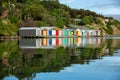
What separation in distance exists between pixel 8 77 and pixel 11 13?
81.1 m

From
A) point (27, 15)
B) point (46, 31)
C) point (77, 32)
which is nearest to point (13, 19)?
point (46, 31)

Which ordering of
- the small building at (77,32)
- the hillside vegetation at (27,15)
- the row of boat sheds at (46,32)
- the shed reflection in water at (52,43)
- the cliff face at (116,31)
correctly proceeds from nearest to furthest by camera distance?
the shed reflection in water at (52,43) < the hillside vegetation at (27,15) < the row of boat sheds at (46,32) < the small building at (77,32) < the cliff face at (116,31)

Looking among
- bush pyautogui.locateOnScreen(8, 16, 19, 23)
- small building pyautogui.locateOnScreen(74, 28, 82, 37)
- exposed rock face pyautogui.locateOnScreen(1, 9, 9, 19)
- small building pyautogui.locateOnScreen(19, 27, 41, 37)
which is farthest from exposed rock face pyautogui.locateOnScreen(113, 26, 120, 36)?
exposed rock face pyautogui.locateOnScreen(1, 9, 9, 19)

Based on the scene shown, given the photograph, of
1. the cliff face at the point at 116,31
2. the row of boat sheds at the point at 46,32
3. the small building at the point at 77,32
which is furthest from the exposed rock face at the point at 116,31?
the small building at the point at 77,32

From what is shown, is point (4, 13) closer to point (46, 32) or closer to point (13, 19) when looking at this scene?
point (13, 19)

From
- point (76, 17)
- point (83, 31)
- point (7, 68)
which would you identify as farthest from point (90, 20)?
point (7, 68)

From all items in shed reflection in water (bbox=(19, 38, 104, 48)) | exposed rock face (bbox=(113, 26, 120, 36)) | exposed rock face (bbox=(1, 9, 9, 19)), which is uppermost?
exposed rock face (bbox=(1, 9, 9, 19))

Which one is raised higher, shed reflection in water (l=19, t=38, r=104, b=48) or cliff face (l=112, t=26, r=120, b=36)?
shed reflection in water (l=19, t=38, r=104, b=48)

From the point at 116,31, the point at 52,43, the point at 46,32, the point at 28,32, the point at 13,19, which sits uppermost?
the point at 13,19

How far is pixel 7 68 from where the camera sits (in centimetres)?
1800

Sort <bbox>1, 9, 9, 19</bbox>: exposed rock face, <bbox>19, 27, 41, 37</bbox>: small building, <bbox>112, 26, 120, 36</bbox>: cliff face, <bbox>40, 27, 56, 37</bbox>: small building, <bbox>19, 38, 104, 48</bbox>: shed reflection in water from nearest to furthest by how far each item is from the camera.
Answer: <bbox>19, 38, 104, 48</bbox>: shed reflection in water → <bbox>1, 9, 9, 19</bbox>: exposed rock face → <bbox>19, 27, 41, 37</bbox>: small building → <bbox>40, 27, 56, 37</bbox>: small building → <bbox>112, 26, 120, 36</bbox>: cliff face

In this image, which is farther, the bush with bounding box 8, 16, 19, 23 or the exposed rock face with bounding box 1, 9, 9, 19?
the bush with bounding box 8, 16, 19, 23

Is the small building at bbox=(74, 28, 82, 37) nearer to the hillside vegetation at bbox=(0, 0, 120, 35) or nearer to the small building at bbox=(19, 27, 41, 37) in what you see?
the hillside vegetation at bbox=(0, 0, 120, 35)

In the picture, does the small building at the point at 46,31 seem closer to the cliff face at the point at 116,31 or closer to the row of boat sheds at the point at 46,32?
the row of boat sheds at the point at 46,32
